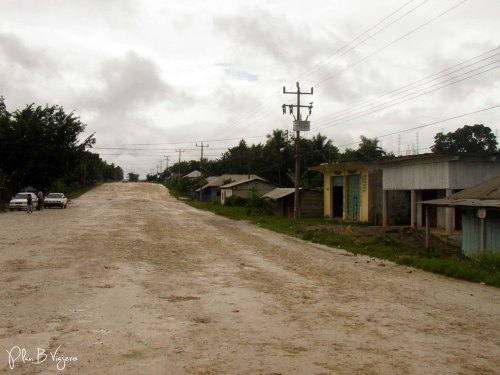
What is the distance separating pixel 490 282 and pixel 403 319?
18.2 feet

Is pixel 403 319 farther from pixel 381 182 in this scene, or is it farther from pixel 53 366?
pixel 381 182

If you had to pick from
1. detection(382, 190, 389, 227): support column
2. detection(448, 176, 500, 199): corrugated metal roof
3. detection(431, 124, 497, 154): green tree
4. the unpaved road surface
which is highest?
detection(431, 124, 497, 154): green tree

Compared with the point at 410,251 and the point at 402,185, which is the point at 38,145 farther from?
the point at 410,251

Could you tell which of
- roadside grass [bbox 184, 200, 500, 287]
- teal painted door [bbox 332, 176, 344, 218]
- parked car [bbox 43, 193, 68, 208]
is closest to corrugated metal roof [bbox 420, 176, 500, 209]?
roadside grass [bbox 184, 200, 500, 287]

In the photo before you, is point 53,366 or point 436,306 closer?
point 53,366

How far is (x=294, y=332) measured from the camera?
7477mm

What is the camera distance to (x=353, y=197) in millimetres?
39344

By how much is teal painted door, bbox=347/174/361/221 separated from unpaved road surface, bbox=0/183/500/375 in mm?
22526

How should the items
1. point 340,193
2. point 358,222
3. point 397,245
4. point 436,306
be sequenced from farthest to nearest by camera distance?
point 340,193 < point 358,222 < point 397,245 < point 436,306

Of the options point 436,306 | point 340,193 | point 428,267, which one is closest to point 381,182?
point 340,193

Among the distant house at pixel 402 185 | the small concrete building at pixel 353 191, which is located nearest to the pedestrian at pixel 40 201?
the small concrete building at pixel 353 191

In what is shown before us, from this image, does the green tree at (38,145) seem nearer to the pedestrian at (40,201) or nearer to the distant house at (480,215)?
the pedestrian at (40,201)

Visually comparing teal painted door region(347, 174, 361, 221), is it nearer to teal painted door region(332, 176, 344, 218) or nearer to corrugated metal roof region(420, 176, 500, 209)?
teal painted door region(332, 176, 344, 218)

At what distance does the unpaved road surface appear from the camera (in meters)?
6.04
